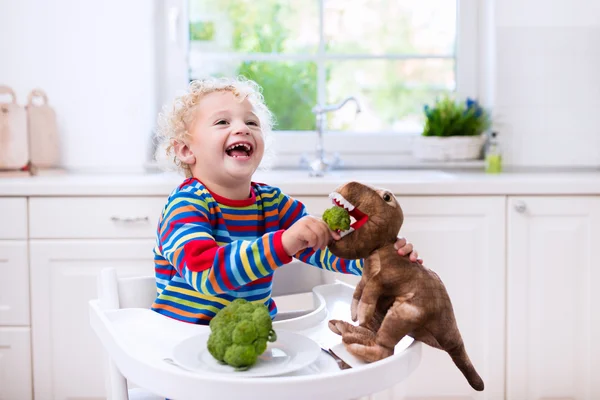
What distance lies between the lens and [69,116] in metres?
2.80

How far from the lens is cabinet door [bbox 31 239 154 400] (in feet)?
7.55

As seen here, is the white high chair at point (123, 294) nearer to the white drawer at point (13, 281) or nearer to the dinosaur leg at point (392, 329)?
the dinosaur leg at point (392, 329)

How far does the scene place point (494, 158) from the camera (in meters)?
2.74

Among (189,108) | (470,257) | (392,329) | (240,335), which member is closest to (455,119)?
(470,257)

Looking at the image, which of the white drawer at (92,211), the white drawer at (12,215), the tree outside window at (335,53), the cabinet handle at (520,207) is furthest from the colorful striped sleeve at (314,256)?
the tree outside window at (335,53)

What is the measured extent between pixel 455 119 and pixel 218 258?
1.89 metres

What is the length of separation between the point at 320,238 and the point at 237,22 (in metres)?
2.10

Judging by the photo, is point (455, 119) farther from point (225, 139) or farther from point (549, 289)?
point (225, 139)

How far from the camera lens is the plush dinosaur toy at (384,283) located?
1.04 metres

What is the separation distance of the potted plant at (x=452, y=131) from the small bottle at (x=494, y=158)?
51mm

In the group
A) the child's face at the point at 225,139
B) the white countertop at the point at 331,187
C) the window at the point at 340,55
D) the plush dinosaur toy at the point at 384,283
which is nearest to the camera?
the plush dinosaur toy at the point at 384,283

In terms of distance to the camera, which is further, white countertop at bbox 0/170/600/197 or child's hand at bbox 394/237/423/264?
white countertop at bbox 0/170/600/197

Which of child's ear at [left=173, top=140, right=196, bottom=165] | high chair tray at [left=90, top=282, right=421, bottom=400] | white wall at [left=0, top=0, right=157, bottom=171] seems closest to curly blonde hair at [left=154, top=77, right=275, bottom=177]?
child's ear at [left=173, top=140, right=196, bottom=165]

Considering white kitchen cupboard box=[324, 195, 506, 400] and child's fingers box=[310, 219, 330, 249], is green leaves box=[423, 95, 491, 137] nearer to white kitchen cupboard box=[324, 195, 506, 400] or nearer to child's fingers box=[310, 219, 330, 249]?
white kitchen cupboard box=[324, 195, 506, 400]
